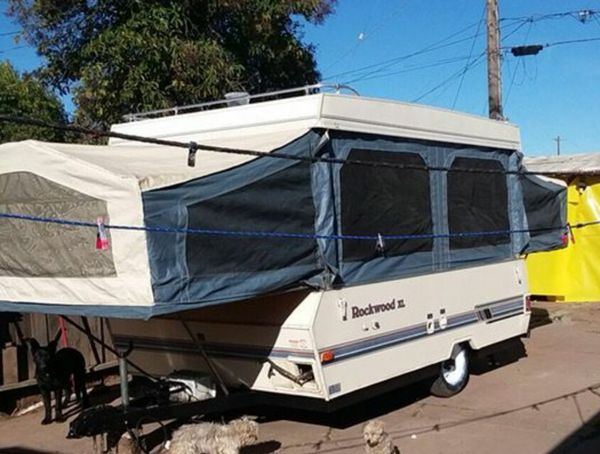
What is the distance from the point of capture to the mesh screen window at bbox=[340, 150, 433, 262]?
6578mm

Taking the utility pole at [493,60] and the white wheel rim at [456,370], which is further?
the utility pole at [493,60]

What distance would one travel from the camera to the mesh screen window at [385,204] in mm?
6578

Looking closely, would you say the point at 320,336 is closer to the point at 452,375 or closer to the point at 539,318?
the point at 452,375

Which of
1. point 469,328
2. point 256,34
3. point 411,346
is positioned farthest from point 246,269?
point 256,34

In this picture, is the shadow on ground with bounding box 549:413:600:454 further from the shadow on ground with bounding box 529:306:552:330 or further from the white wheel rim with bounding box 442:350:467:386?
the shadow on ground with bounding box 529:306:552:330

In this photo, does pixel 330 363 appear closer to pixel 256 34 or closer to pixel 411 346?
pixel 411 346

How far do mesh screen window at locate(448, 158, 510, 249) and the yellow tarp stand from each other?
6.38m

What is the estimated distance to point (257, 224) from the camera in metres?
5.66

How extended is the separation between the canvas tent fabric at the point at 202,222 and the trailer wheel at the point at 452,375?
1.23 m

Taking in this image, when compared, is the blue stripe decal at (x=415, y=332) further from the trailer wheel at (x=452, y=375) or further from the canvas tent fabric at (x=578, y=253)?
the canvas tent fabric at (x=578, y=253)

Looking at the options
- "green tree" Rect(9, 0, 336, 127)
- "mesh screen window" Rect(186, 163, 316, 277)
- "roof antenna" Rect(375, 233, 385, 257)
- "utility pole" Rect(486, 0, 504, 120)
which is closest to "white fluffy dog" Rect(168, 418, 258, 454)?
"mesh screen window" Rect(186, 163, 316, 277)

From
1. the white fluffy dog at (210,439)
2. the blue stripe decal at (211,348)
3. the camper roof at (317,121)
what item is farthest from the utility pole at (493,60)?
the white fluffy dog at (210,439)

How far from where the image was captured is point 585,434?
6.81 metres

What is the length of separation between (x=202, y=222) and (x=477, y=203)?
402cm
